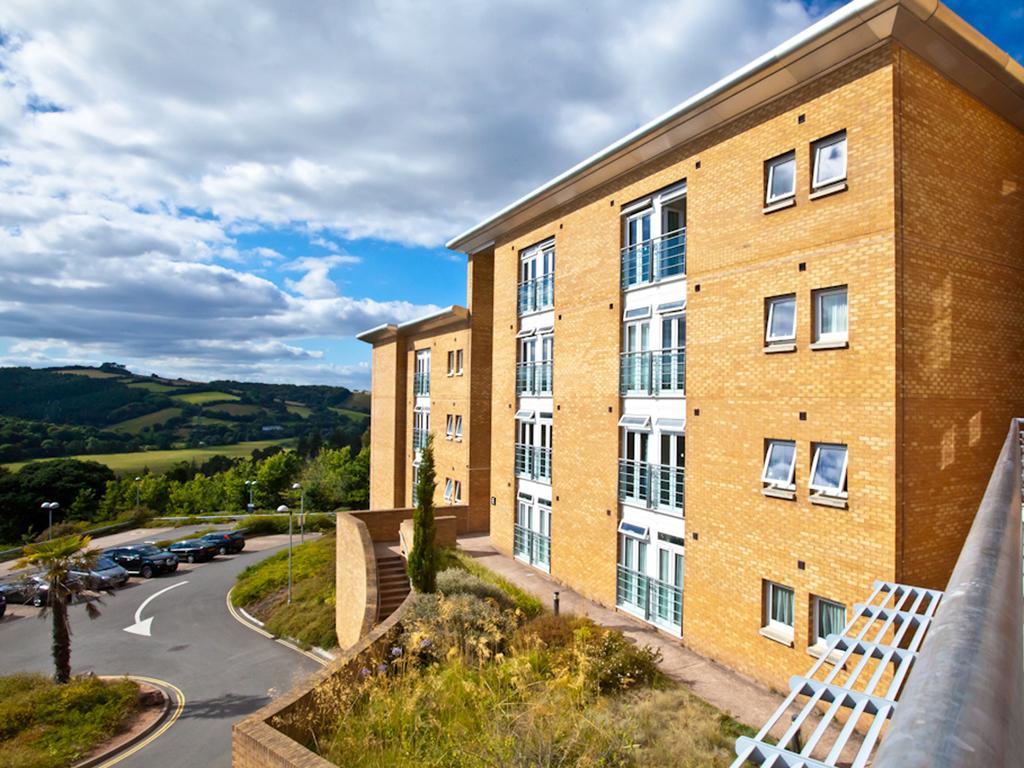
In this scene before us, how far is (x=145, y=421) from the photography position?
429 feet

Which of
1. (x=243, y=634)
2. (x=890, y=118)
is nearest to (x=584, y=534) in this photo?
(x=890, y=118)

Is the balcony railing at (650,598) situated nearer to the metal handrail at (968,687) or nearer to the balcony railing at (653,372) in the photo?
the balcony railing at (653,372)

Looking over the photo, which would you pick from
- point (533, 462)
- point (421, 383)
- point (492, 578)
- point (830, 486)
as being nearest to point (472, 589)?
point (492, 578)

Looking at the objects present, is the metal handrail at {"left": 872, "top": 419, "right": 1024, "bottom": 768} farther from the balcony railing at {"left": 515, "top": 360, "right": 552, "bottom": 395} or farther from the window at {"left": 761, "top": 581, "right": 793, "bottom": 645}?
the balcony railing at {"left": 515, "top": 360, "right": 552, "bottom": 395}

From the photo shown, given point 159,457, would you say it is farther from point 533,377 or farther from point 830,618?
point 830,618

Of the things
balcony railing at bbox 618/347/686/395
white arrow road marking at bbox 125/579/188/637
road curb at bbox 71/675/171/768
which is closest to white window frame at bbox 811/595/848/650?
balcony railing at bbox 618/347/686/395

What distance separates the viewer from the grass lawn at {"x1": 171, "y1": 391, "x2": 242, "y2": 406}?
146750 mm

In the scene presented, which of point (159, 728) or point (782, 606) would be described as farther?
point (159, 728)

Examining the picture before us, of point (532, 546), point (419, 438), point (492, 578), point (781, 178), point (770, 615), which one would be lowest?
point (492, 578)

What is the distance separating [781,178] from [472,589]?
10.8 metres

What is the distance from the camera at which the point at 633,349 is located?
1487 cm

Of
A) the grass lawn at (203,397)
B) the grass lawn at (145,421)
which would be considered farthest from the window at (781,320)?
the grass lawn at (203,397)

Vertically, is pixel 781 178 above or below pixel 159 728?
above

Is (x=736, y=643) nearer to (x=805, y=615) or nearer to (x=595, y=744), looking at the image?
(x=805, y=615)
